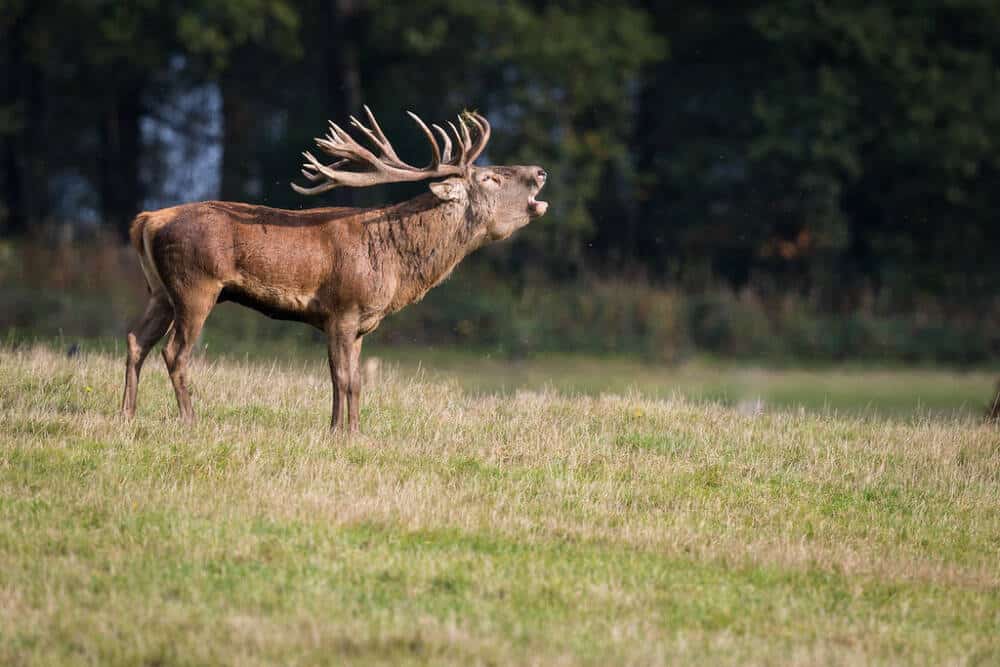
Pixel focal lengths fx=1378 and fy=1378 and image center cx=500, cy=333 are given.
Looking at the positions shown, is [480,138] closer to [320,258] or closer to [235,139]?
[320,258]

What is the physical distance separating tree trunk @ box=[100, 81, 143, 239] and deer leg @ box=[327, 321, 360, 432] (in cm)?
2168

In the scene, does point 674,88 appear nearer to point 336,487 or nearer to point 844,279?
point 844,279

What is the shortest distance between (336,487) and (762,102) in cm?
2108

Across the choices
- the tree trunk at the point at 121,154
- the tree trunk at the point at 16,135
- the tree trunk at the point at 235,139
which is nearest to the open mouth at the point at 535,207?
the tree trunk at the point at 16,135

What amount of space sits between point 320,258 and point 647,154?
71.5ft

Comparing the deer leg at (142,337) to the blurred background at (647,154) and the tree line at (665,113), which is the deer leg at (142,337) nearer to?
the blurred background at (647,154)

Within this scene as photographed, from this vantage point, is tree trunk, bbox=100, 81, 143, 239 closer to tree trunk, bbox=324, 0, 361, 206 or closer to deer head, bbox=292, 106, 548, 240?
tree trunk, bbox=324, 0, 361, 206

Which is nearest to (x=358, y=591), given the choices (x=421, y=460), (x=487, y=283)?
(x=421, y=460)

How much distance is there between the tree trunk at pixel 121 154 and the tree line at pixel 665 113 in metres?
0.14

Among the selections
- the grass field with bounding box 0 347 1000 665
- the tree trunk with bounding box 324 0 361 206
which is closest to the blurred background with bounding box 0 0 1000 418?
the tree trunk with bounding box 324 0 361 206

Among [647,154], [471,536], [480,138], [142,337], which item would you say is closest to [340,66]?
[647,154]

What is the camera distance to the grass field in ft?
21.2

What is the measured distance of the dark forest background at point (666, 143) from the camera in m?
24.5

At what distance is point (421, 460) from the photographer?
991cm
